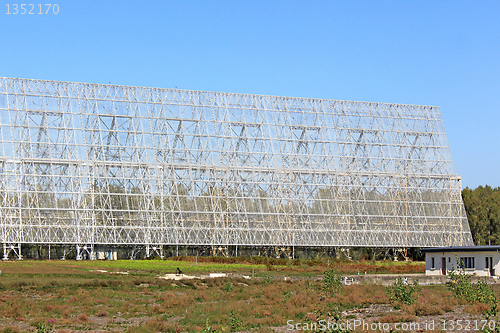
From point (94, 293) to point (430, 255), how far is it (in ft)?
116

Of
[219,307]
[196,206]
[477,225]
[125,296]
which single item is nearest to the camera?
[219,307]

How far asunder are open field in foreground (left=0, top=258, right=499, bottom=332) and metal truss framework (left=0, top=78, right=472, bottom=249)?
101ft

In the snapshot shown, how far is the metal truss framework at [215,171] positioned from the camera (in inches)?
3108

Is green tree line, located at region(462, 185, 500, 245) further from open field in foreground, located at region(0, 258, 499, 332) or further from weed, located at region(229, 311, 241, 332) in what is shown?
weed, located at region(229, 311, 241, 332)

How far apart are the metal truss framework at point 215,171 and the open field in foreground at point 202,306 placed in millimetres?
30822

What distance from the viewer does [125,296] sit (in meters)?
37.8

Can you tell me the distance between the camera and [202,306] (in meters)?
33.4

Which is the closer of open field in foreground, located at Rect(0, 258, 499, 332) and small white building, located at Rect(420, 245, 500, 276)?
open field in foreground, located at Rect(0, 258, 499, 332)

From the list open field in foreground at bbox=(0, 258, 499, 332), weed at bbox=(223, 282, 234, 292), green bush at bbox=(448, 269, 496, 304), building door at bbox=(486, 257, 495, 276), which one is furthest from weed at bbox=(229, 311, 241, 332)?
building door at bbox=(486, 257, 495, 276)

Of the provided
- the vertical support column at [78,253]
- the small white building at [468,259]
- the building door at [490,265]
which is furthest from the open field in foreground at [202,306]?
the vertical support column at [78,253]

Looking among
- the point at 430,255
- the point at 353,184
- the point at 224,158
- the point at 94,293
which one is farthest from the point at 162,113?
the point at 94,293

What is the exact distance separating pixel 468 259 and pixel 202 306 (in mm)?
32582

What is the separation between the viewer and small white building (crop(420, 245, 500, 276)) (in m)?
53.3

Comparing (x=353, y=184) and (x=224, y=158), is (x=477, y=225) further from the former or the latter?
(x=224, y=158)
